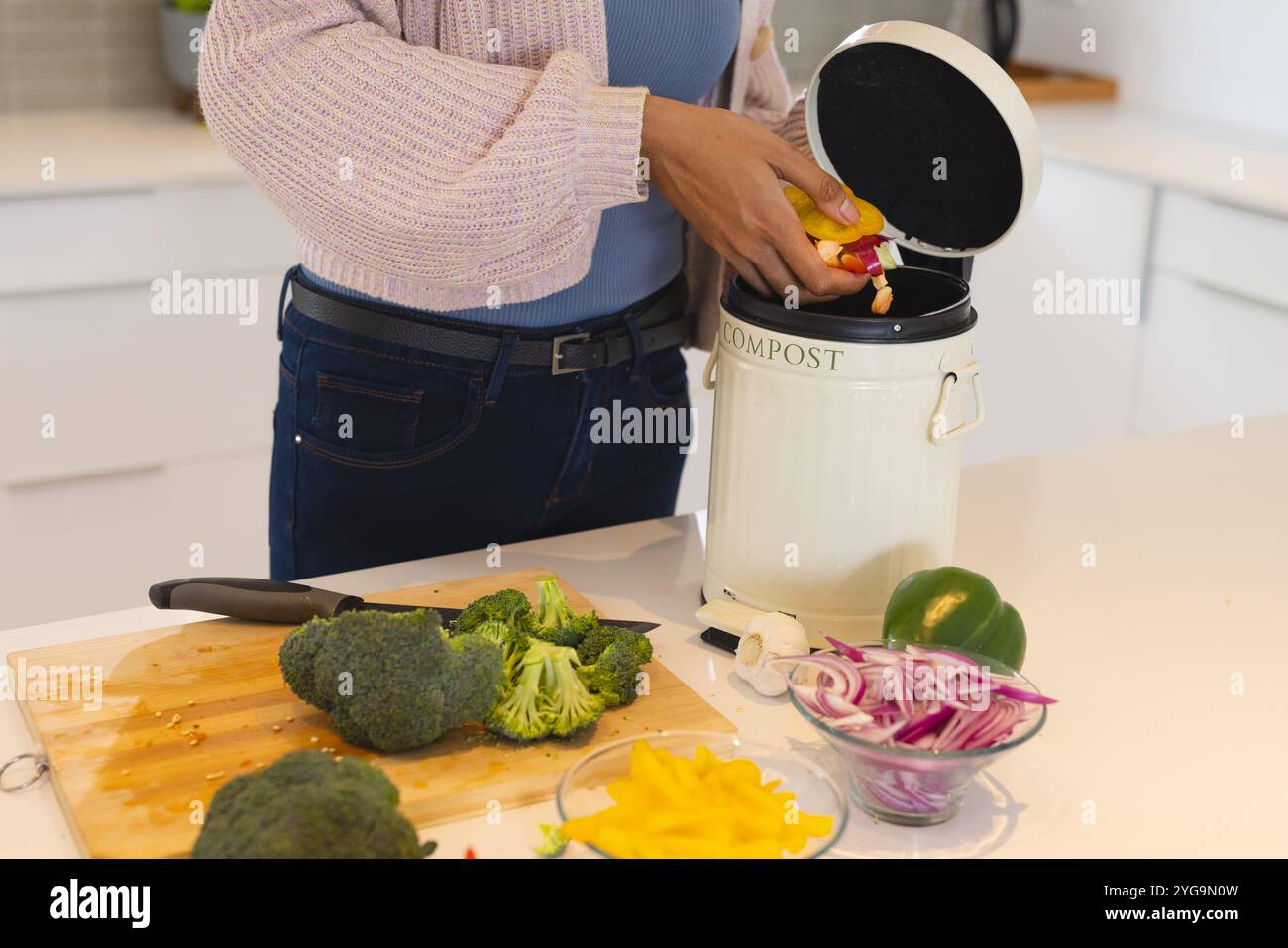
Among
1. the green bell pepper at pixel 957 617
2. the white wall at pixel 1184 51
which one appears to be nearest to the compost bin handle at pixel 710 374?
the green bell pepper at pixel 957 617

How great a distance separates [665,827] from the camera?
70cm

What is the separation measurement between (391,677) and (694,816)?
0.62 ft

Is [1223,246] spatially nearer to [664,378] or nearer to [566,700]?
[664,378]

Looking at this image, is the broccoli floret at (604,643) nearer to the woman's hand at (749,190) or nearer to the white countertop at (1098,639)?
the white countertop at (1098,639)

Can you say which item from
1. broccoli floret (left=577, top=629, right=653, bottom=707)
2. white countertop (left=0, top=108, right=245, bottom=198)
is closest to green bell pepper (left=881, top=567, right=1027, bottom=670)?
broccoli floret (left=577, top=629, right=653, bottom=707)

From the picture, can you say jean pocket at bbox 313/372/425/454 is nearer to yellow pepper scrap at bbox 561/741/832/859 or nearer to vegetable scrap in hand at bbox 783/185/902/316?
vegetable scrap in hand at bbox 783/185/902/316

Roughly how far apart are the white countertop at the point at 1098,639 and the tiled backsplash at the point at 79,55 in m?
1.94

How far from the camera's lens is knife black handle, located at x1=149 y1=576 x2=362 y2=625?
94 centimetres

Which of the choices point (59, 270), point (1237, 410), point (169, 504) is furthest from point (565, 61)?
point (1237, 410)

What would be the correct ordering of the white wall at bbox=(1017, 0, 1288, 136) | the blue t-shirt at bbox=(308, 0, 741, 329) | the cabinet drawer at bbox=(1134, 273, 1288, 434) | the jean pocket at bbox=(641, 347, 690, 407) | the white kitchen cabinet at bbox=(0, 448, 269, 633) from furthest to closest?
the white wall at bbox=(1017, 0, 1288, 136)
the cabinet drawer at bbox=(1134, 273, 1288, 434)
the white kitchen cabinet at bbox=(0, 448, 269, 633)
the jean pocket at bbox=(641, 347, 690, 407)
the blue t-shirt at bbox=(308, 0, 741, 329)

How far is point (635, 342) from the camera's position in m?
1.22

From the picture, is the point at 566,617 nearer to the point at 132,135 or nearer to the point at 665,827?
the point at 665,827

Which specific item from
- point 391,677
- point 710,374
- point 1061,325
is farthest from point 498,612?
point 1061,325
